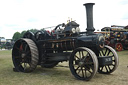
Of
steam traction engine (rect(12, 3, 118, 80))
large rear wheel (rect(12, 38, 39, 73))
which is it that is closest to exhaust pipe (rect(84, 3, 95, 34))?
steam traction engine (rect(12, 3, 118, 80))

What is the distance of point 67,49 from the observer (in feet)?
21.2

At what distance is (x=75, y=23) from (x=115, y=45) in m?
11.8

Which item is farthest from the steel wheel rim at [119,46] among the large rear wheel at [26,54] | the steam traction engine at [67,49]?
the large rear wheel at [26,54]

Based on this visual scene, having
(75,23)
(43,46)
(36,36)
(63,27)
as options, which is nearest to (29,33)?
(36,36)

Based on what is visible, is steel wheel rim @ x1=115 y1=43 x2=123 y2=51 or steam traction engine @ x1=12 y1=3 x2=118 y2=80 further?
steel wheel rim @ x1=115 y1=43 x2=123 y2=51

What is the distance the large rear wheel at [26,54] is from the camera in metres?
6.50

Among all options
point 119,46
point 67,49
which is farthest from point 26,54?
point 119,46

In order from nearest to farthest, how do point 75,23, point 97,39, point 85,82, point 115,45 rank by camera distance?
point 85,82 < point 97,39 < point 75,23 < point 115,45

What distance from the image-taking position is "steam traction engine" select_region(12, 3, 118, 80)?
220 inches

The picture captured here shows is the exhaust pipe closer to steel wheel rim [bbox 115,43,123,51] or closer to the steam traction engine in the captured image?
the steam traction engine

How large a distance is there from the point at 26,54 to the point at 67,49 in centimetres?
166

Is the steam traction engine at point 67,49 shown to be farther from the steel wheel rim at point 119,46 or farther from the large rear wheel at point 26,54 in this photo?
the steel wheel rim at point 119,46

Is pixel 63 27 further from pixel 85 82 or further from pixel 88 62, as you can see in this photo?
pixel 85 82

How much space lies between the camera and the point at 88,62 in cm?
528
